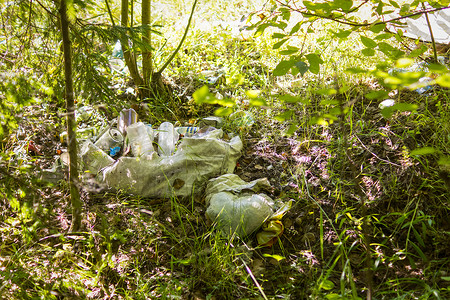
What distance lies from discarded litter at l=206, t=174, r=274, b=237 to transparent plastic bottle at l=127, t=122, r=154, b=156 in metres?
0.63

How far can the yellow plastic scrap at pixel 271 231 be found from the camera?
72.0 inches

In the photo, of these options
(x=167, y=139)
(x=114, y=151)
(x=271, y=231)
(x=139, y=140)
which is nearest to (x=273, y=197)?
(x=271, y=231)

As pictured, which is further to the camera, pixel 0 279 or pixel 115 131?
pixel 115 131

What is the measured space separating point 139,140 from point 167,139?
225mm

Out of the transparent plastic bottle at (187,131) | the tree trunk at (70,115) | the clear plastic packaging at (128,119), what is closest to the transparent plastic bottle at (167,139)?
the transparent plastic bottle at (187,131)

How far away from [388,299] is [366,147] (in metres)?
1.06

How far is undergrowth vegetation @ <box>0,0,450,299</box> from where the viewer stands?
4.68 feet

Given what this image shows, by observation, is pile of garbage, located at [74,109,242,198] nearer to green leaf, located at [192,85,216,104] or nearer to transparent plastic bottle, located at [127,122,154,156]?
transparent plastic bottle, located at [127,122,154,156]

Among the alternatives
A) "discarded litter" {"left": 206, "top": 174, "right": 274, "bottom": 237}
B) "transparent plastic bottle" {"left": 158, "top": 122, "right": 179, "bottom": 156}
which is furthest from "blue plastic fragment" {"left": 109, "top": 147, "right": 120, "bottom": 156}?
"discarded litter" {"left": 206, "top": 174, "right": 274, "bottom": 237}

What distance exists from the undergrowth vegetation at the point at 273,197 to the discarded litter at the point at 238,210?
70 mm

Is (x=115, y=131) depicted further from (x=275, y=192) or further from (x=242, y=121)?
(x=275, y=192)

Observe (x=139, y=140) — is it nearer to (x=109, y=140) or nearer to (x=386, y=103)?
(x=109, y=140)

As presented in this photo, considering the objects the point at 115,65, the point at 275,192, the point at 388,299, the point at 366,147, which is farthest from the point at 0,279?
the point at 115,65

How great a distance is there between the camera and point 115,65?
11.3ft
